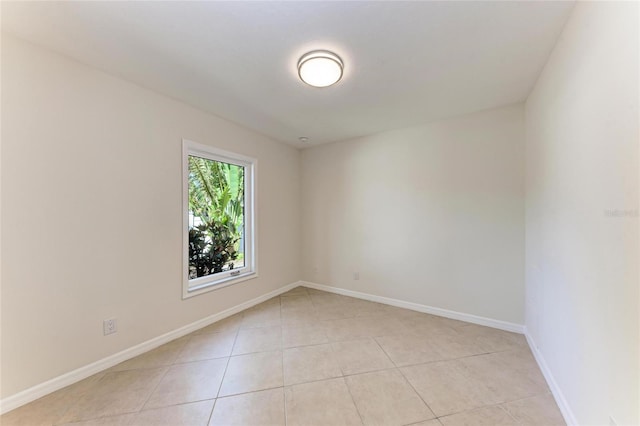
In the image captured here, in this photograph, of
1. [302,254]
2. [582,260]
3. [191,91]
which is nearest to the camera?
[582,260]

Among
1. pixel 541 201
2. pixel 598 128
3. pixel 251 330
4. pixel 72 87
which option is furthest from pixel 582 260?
pixel 72 87

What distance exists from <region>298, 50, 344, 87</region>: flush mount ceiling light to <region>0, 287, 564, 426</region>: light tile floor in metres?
2.33

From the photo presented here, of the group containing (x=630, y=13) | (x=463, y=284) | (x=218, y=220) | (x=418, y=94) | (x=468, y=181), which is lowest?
(x=463, y=284)

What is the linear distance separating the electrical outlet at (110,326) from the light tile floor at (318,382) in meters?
0.29

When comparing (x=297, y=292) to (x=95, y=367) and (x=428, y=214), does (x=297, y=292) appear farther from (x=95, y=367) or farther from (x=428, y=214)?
(x=95, y=367)

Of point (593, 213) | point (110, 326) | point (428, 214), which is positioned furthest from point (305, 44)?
point (110, 326)

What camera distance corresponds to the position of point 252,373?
1900 millimetres

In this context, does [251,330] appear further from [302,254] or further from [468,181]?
[468,181]

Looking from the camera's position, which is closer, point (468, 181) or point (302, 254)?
point (468, 181)

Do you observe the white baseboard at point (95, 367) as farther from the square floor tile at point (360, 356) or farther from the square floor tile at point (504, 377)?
the square floor tile at point (504, 377)

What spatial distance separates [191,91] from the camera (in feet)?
7.50

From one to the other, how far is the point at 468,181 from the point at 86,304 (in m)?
3.82

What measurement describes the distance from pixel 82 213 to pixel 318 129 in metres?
2.57

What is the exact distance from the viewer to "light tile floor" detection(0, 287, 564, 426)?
1.49 m
